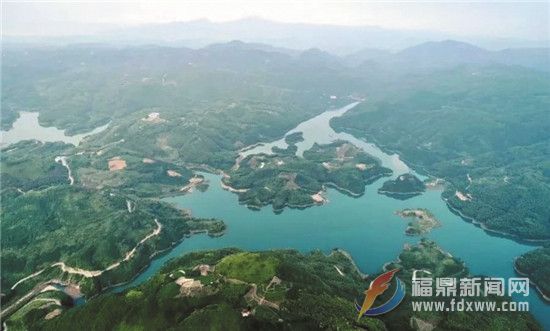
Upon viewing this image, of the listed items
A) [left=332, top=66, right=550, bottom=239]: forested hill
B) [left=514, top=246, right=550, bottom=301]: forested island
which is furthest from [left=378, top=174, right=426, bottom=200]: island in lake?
[left=514, top=246, right=550, bottom=301]: forested island

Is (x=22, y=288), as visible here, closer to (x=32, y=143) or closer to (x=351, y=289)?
(x=351, y=289)

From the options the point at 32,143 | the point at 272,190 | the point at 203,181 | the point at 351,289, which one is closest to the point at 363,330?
the point at 351,289

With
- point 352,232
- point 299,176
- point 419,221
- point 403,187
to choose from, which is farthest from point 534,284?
point 299,176

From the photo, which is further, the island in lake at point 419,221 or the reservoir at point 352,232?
the island in lake at point 419,221

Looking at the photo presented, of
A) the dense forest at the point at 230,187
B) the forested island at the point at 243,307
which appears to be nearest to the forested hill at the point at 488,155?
the dense forest at the point at 230,187

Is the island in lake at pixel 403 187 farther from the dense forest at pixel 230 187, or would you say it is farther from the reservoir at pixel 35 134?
the reservoir at pixel 35 134

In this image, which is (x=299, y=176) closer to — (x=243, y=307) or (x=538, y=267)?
(x=538, y=267)
